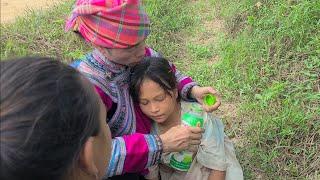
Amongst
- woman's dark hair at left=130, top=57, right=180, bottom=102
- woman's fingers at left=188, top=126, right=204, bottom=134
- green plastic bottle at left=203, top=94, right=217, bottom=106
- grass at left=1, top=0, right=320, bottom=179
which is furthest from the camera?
grass at left=1, top=0, right=320, bottom=179

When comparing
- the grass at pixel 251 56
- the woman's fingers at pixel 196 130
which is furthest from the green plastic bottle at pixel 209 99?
the grass at pixel 251 56

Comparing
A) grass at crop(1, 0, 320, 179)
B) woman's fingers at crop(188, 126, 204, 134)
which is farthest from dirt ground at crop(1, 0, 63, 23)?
woman's fingers at crop(188, 126, 204, 134)

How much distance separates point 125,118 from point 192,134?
32 centimetres

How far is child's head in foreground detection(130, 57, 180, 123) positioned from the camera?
232 centimetres

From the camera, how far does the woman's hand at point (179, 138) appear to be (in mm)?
2115

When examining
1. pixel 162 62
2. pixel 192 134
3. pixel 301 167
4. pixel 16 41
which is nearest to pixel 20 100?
pixel 192 134

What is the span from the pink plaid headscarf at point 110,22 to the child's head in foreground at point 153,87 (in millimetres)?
232

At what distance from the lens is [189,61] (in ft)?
14.1

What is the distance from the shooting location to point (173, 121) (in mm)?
2543

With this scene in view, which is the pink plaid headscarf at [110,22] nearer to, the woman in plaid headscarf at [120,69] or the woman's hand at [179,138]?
the woman in plaid headscarf at [120,69]

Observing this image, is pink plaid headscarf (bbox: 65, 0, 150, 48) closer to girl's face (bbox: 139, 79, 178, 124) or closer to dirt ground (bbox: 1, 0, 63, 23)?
girl's face (bbox: 139, 79, 178, 124)

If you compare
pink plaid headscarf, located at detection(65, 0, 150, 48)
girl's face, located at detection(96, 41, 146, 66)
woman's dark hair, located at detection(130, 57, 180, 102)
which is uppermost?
pink plaid headscarf, located at detection(65, 0, 150, 48)

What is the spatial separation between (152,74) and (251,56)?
1602mm

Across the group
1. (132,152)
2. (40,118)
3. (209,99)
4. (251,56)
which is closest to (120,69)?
(132,152)
